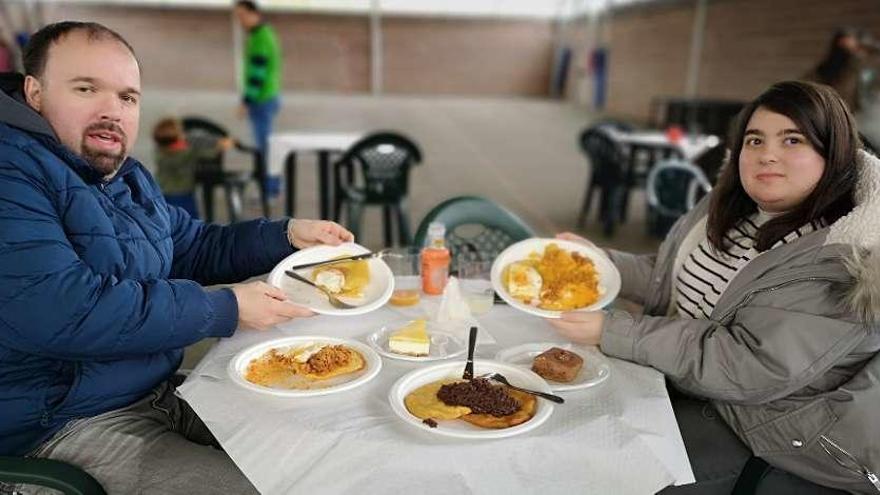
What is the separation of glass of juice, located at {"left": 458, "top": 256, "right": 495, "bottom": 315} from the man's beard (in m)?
0.98

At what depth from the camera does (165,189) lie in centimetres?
477

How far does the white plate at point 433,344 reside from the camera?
1.55m

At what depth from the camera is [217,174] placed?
5.43 m

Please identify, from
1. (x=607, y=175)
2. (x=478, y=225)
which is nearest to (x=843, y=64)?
(x=607, y=175)

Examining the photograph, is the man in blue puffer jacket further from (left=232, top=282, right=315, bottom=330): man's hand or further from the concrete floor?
the concrete floor

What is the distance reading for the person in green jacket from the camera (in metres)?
6.77

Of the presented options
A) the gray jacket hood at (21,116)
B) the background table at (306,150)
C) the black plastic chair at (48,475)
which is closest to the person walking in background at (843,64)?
the background table at (306,150)

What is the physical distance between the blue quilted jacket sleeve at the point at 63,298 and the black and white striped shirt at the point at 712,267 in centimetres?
135

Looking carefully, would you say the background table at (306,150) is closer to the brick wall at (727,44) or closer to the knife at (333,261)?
the knife at (333,261)

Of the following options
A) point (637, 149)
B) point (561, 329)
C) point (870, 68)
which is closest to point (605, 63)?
point (870, 68)

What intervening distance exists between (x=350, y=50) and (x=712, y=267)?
2051cm

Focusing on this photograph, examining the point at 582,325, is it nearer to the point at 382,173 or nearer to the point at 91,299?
the point at 91,299

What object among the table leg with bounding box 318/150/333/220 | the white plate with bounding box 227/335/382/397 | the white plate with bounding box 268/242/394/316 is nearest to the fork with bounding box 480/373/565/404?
the white plate with bounding box 227/335/382/397

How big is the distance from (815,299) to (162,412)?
155 centimetres
